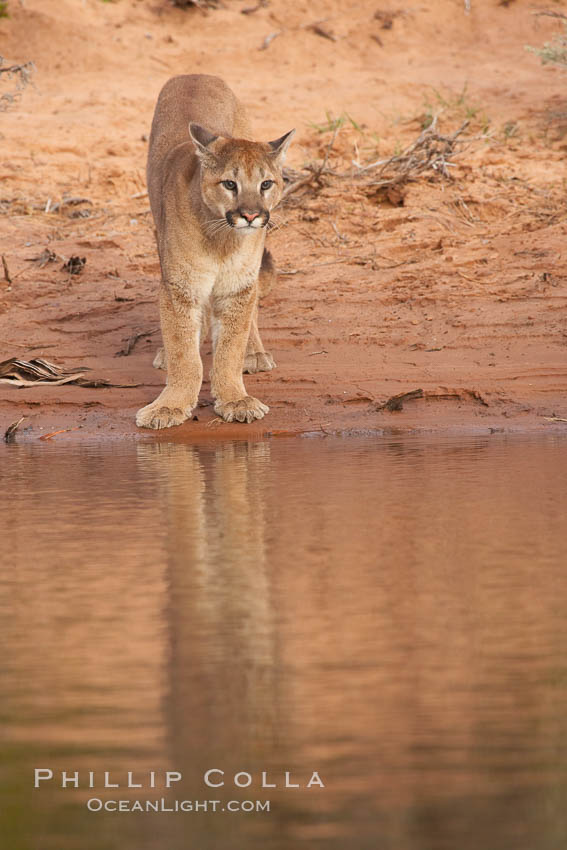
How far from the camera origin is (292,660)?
2.93 meters

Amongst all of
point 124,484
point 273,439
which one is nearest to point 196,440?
point 273,439

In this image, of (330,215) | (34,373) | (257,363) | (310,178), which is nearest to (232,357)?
(257,363)

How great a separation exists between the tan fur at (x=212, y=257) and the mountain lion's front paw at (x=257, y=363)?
43 centimetres

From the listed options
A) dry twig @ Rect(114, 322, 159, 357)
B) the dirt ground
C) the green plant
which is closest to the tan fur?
the dirt ground

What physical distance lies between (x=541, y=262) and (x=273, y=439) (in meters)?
3.34

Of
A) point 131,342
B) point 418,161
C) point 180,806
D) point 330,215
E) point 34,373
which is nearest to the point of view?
point 180,806

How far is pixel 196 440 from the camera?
700cm

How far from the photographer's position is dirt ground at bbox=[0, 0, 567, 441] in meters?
7.76

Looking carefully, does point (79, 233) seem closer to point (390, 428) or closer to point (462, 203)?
point (462, 203)

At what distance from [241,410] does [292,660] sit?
14.0 ft

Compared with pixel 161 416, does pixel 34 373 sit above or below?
above

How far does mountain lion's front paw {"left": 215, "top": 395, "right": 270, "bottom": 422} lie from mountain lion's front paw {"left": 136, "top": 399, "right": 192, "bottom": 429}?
0.19 meters

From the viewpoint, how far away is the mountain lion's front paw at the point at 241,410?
7141 mm

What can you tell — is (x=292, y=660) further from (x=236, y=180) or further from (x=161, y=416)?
(x=161, y=416)
